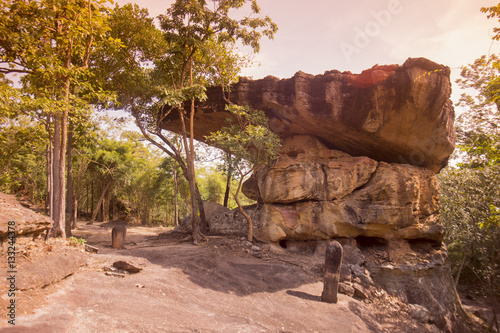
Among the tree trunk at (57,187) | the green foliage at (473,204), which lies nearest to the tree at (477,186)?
the green foliage at (473,204)

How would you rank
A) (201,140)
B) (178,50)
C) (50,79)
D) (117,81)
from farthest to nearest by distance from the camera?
(201,140), (117,81), (178,50), (50,79)

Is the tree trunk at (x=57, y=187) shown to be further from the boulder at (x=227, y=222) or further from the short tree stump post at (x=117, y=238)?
the boulder at (x=227, y=222)

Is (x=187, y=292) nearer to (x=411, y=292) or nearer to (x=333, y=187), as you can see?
(x=333, y=187)

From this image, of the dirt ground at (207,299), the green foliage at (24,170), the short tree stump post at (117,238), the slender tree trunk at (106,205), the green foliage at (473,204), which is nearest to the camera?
the dirt ground at (207,299)

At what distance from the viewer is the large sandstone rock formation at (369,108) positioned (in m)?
11.2

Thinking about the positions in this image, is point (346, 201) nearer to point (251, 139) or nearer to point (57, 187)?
point (251, 139)

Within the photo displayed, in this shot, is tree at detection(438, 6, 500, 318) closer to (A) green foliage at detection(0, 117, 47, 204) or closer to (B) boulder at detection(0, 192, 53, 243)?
(B) boulder at detection(0, 192, 53, 243)

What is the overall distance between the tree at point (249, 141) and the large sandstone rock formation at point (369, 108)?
5.03 ft

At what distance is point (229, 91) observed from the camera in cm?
1351

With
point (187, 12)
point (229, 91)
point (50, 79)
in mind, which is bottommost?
point (50, 79)

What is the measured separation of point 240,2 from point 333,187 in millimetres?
8631

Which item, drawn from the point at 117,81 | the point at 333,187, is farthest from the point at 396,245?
the point at 117,81

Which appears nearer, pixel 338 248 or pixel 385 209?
pixel 338 248

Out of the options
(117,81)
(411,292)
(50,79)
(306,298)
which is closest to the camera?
(50,79)
